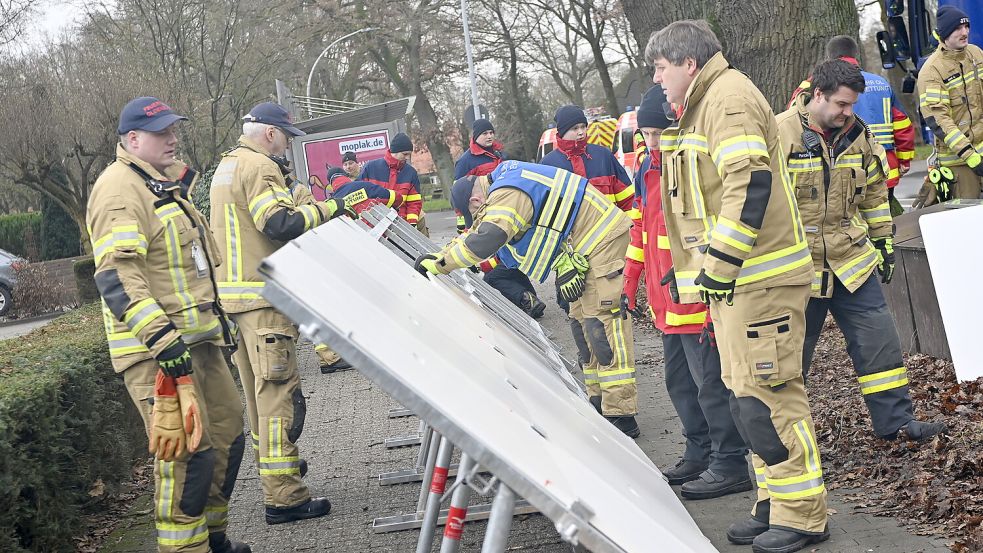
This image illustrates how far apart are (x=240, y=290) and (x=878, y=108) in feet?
17.0

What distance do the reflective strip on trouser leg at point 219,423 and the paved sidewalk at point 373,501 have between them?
38 cm

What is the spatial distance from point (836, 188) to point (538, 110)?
4253 centimetres

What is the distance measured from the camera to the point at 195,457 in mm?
4758

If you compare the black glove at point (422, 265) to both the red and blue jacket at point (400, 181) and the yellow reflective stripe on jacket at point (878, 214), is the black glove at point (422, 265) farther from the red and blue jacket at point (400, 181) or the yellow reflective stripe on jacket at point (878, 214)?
the red and blue jacket at point (400, 181)

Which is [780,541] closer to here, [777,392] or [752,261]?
→ [777,392]

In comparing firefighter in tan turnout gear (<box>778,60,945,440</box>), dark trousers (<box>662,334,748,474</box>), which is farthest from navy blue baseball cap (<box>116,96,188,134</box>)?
firefighter in tan turnout gear (<box>778,60,945,440</box>)

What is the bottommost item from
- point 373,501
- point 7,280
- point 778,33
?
point 7,280

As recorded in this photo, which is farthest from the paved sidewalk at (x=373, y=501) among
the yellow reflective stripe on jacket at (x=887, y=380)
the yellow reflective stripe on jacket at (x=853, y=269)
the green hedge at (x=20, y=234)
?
the green hedge at (x=20, y=234)

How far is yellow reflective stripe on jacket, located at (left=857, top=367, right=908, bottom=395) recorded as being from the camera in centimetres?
532

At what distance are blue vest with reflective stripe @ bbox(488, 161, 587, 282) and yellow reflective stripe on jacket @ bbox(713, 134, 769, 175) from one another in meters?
2.13

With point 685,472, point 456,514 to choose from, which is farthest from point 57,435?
point 685,472

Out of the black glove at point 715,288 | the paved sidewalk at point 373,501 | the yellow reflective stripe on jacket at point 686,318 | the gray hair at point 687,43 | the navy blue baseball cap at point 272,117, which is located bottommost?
the paved sidewalk at point 373,501

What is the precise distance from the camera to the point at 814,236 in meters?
5.22

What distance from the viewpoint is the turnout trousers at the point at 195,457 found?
4664 mm
